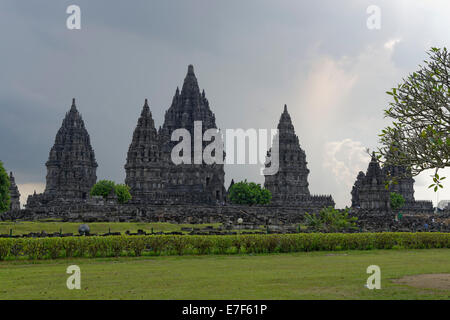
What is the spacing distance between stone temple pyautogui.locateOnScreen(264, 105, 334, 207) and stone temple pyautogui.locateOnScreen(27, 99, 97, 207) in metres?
44.6

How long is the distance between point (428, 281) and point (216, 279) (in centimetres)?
814

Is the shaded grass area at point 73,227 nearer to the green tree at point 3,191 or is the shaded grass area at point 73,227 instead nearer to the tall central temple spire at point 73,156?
the green tree at point 3,191

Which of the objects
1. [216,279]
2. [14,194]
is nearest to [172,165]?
[14,194]

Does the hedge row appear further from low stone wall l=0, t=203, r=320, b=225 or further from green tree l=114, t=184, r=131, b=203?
green tree l=114, t=184, r=131, b=203

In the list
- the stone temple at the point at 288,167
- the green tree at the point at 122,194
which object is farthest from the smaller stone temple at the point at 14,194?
the stone temple at the point at 288,167

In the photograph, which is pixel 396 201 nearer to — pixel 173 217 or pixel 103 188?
pixel 103 188

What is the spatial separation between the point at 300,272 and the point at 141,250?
12927 mm

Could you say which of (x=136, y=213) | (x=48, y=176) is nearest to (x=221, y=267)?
(x=136, y=213)

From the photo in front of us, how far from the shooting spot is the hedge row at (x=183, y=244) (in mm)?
30750

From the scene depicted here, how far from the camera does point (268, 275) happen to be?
22.2m

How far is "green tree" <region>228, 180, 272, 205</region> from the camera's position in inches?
4286

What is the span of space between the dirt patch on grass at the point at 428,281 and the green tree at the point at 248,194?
86.2 meters

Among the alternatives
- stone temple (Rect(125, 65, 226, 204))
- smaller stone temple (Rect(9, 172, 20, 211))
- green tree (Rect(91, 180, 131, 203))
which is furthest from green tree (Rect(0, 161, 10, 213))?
smaller stone temple (Rect(9, 172, 20, 211))

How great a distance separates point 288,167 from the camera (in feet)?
425
